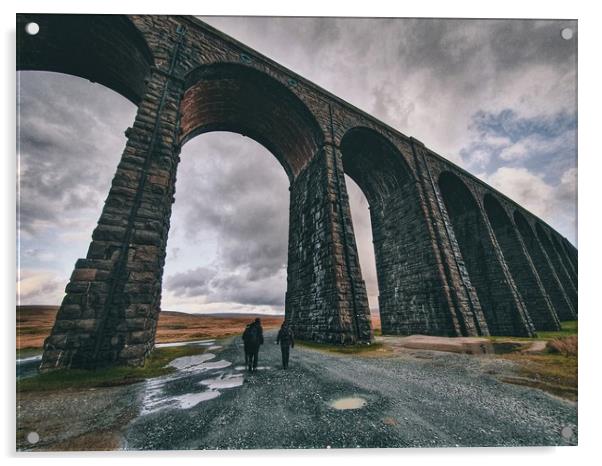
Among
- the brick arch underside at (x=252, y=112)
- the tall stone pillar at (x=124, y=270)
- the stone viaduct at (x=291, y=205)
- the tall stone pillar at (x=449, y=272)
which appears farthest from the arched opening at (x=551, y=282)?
the tall stone pillar at (x=124, y=270)

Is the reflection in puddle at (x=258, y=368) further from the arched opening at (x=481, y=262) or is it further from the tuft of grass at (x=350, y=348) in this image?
the arched opening at (x=481, y=262)

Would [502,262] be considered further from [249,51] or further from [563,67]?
[249,51]

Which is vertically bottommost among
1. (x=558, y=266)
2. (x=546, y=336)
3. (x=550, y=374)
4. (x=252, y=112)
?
(x=546, y=336)

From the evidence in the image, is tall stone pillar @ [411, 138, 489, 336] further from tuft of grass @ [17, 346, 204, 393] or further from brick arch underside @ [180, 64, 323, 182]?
tuft of grass @ [17, 346, 204, 393]

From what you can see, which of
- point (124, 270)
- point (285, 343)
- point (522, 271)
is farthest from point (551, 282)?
point (124, 270)

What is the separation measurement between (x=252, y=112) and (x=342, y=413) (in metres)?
11.4

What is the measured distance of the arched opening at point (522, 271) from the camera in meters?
14.9

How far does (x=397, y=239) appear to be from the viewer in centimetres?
1298

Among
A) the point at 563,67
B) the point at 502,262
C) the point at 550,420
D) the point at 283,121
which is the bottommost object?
the point at 550,420

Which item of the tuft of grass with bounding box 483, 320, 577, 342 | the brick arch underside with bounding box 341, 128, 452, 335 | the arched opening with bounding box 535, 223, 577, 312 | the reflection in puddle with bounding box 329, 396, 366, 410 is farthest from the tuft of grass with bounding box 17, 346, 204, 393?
the arched opening with bounding box 535, 223, 577, 312

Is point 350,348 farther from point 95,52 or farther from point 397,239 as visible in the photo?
point 95,52

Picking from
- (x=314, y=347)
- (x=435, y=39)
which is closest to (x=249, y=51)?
(x=435, y=39)

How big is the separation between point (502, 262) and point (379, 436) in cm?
1578

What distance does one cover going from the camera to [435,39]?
14.5 ft
